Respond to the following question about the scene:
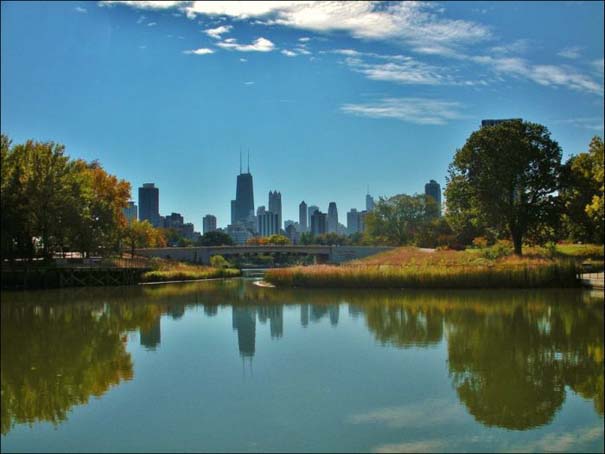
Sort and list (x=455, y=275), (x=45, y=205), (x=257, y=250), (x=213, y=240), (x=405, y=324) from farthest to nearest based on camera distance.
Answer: (x=213, y=240), (x=257, y=250), (x=45, y=205), (x=455, y=275), (x=405, y=324)

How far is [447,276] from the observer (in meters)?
35.7

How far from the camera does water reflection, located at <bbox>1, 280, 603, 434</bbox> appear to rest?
10758 millimetres

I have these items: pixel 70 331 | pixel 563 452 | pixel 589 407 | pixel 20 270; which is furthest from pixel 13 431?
pixel 20 270

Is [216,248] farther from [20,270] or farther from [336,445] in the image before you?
[336,445]

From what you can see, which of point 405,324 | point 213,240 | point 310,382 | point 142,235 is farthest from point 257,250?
point 310,382

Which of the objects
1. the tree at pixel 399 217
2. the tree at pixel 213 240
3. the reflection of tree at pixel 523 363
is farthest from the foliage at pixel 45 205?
the tree at pixel 213 240

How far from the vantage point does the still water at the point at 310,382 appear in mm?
8664

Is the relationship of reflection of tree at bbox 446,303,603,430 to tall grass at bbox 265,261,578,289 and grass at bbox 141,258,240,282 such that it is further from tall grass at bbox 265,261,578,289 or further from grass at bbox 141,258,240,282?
grass at bbox 141,258,240,282

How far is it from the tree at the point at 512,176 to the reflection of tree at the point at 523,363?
23521 millimetres

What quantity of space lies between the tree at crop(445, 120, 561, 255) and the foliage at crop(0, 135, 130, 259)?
28652 millimetres

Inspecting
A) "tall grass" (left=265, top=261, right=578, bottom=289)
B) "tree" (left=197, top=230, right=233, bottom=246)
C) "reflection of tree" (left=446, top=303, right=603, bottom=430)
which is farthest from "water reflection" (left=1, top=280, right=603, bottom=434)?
"tree" (left=197, top=230, right=233, bottom=246)

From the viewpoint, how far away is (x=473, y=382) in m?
11.7

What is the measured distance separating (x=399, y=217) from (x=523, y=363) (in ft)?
305

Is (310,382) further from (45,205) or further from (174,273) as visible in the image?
(174,273)
